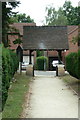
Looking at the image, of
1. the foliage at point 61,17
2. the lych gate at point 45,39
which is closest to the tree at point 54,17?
the foliage at point 61,17

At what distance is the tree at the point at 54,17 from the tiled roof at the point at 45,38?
34.8m

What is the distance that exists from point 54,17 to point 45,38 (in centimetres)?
3849

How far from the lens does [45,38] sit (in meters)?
31.4

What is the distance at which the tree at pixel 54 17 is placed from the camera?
6725 cm

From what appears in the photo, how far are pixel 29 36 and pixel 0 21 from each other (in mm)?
11304

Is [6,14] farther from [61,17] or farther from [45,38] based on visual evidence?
[61,17]

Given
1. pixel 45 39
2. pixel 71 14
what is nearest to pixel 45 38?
pixel 45 39

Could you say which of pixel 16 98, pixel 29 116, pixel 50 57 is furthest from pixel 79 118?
pixel 50 57

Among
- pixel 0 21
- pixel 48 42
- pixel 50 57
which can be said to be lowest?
pixel 50 57

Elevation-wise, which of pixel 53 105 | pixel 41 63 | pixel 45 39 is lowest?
pixel 41 63

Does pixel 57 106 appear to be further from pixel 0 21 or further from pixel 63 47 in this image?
pixel 63 47

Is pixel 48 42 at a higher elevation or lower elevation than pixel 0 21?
lower

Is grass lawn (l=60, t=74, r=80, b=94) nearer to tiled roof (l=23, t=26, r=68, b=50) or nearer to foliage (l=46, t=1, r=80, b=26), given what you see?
tiled roof (l=23, t=26, r=68, b=50)

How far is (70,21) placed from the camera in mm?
71062
